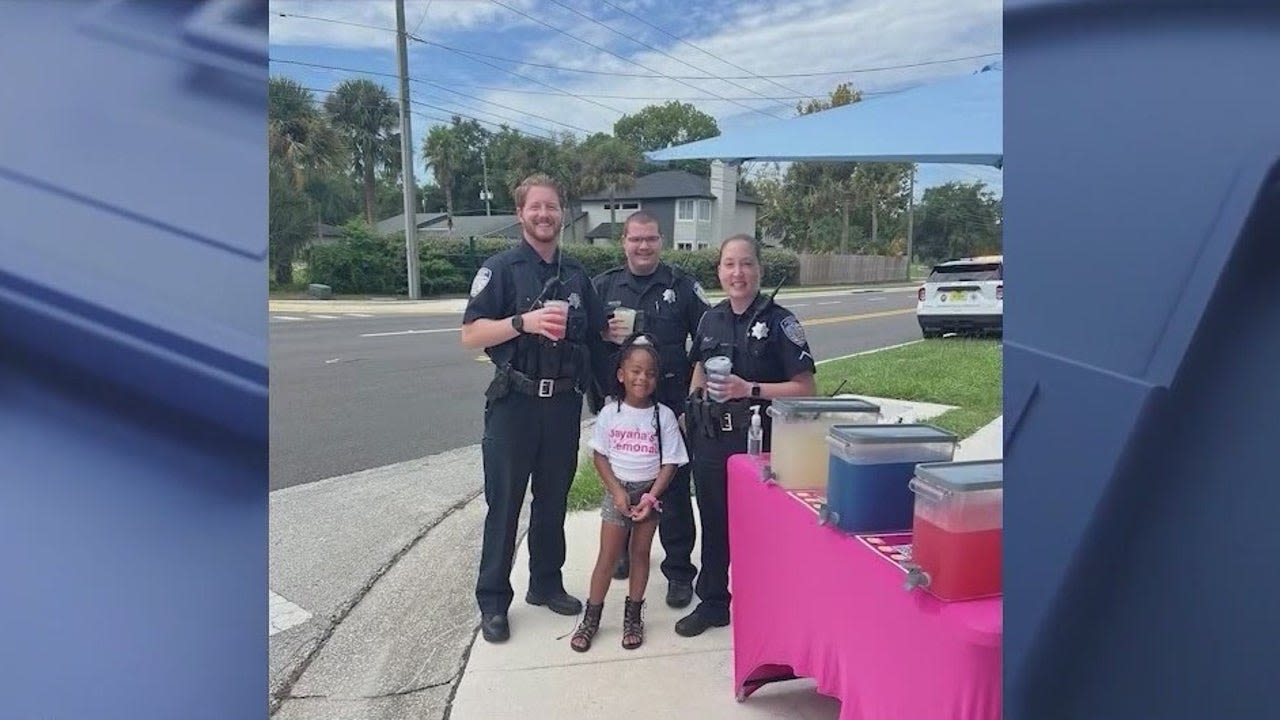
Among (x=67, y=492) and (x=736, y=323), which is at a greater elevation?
(x=736, y=323)

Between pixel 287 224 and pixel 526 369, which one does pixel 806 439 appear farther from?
pixel 287 224

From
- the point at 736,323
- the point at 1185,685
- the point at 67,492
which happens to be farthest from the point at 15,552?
the point at 736,323

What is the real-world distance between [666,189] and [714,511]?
157 feet

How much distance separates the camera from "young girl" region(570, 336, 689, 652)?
321 centimetres

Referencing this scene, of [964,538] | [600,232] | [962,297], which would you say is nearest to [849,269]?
[600,232]

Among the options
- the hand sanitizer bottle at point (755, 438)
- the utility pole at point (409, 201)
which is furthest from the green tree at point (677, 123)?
the utility pole at point (409, 201)

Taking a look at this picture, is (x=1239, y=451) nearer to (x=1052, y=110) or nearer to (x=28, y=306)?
(x=1052, y=110)

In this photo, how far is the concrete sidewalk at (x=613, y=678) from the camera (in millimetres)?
2805

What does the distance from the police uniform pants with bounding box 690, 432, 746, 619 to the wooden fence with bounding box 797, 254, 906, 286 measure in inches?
1486

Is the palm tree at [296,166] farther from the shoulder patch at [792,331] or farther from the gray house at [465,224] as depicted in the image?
the shoulder patch at [792,331]

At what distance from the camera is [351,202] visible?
5138cm

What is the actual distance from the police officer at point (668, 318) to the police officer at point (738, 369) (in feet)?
0.79

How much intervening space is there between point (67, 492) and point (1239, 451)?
66.1 inches

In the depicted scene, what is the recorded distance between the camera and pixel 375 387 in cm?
970
